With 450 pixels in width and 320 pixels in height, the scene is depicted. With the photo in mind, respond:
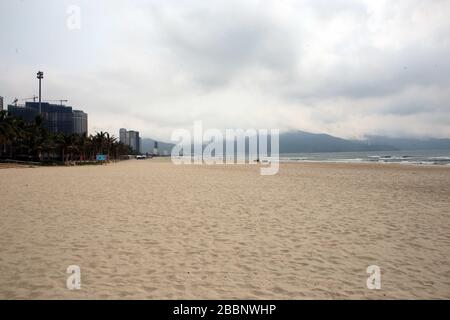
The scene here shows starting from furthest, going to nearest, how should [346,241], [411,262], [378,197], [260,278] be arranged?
[378,197], [346,241], [411,262], [260,278]

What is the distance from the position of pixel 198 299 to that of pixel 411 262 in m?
4.47

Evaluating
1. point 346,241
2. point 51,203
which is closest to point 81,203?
point 51,203

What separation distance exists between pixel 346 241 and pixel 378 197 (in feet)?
27.8

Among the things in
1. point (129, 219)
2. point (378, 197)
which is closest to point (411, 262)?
point (129, 219)

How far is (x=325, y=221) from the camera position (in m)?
8.91

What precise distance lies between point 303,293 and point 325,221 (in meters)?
4.96

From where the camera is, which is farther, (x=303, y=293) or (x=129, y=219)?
(x=129, y=219)

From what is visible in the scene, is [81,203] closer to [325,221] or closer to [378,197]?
[325,221]

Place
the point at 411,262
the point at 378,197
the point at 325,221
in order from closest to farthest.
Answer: the point at 411,262 → the point at 325,221 → the point at 378,197

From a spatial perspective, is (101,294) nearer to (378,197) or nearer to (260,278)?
(260,278)

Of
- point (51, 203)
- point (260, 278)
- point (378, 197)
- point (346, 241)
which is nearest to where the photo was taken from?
point (260, 278)
